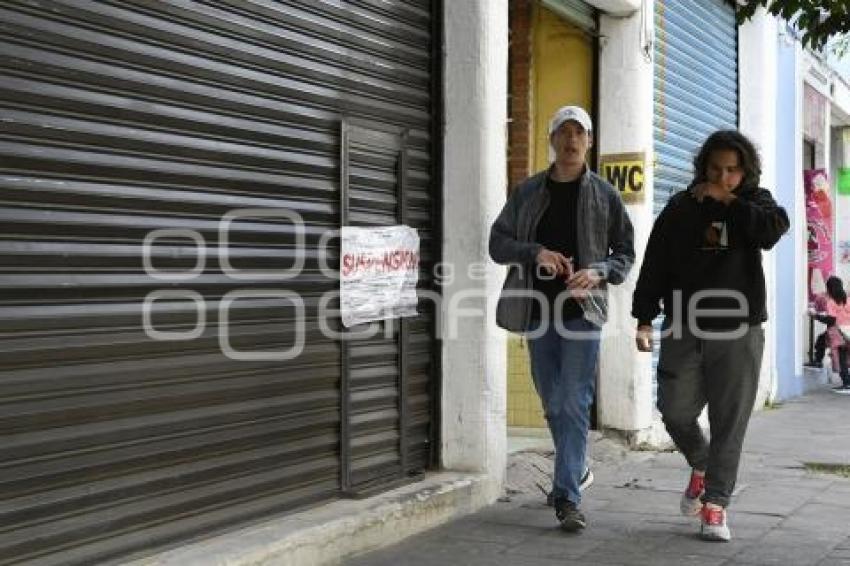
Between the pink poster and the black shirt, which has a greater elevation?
the pink poster

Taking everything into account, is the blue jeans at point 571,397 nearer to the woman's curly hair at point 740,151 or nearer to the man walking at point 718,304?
the man walking at point 718,304

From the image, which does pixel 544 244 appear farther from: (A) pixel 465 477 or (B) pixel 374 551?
(B) pixel 374 551

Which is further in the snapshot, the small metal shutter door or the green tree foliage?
the small metal shutter door

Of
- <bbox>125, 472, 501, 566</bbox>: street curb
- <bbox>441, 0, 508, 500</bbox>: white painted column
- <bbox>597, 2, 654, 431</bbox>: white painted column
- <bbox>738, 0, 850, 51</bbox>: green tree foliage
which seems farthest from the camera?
<bbox>597, 2, 654, 431</bbox>: white painted column

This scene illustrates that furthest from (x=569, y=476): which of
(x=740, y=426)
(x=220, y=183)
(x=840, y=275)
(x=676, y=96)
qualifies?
(x=840, y=275)

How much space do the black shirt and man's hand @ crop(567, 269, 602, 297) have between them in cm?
13

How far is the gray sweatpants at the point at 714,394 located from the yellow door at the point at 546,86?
2980 millimetres

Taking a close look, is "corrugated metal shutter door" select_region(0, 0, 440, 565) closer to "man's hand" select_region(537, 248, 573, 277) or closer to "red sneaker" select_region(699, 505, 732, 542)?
"man's hand" select_region(537, 248, 573, 277)

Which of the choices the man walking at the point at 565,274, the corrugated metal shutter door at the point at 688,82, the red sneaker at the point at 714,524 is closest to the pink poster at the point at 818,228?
the corrugated metal shutter door at the point at 688,82

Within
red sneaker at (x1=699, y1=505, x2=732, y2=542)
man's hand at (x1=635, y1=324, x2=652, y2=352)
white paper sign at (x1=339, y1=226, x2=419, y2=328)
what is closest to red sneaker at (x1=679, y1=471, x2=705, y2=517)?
red sneaker at (x1=699, y1=505, x2=732, y2=542)

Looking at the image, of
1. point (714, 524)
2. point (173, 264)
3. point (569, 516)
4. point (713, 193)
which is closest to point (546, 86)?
point (713, 193)

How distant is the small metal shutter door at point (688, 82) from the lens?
9133mm

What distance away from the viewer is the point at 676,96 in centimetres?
955

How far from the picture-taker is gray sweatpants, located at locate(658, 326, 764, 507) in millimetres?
5301
